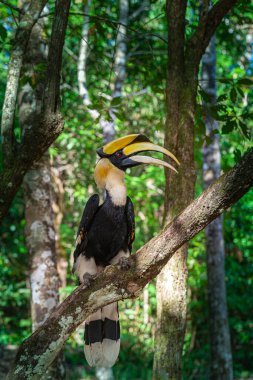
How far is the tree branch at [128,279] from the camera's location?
2322 mm

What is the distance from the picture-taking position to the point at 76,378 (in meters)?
7.15

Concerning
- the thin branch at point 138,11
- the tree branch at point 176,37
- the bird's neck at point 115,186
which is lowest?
the bird's neck at point 115,186

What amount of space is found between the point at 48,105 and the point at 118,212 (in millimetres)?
1139

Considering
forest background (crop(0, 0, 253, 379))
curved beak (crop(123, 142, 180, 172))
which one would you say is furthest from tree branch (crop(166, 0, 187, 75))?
forest background (crop(0, 0, 253, 379))

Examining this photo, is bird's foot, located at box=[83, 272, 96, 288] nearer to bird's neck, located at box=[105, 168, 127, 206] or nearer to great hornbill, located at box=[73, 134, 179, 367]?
great hornbill, located at box=[73, 134, 179, 367]

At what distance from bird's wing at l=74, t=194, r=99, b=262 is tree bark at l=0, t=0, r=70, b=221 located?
773 mm

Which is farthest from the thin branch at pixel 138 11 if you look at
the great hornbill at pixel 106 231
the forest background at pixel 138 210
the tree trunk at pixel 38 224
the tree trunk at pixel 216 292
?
the great hornbill at pixel 106 231

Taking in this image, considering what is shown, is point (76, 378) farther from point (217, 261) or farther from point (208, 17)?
point (208, 17)

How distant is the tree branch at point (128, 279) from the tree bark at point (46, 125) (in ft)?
2.91

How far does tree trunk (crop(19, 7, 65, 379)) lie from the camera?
4.47 m

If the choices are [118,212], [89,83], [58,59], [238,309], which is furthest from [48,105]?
[238,309]

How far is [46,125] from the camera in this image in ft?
9.80

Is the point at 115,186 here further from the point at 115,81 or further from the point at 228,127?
the point at 115,81

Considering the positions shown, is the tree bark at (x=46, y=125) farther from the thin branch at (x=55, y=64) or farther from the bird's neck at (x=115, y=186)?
the bird's neck at (x=115, y=186)
